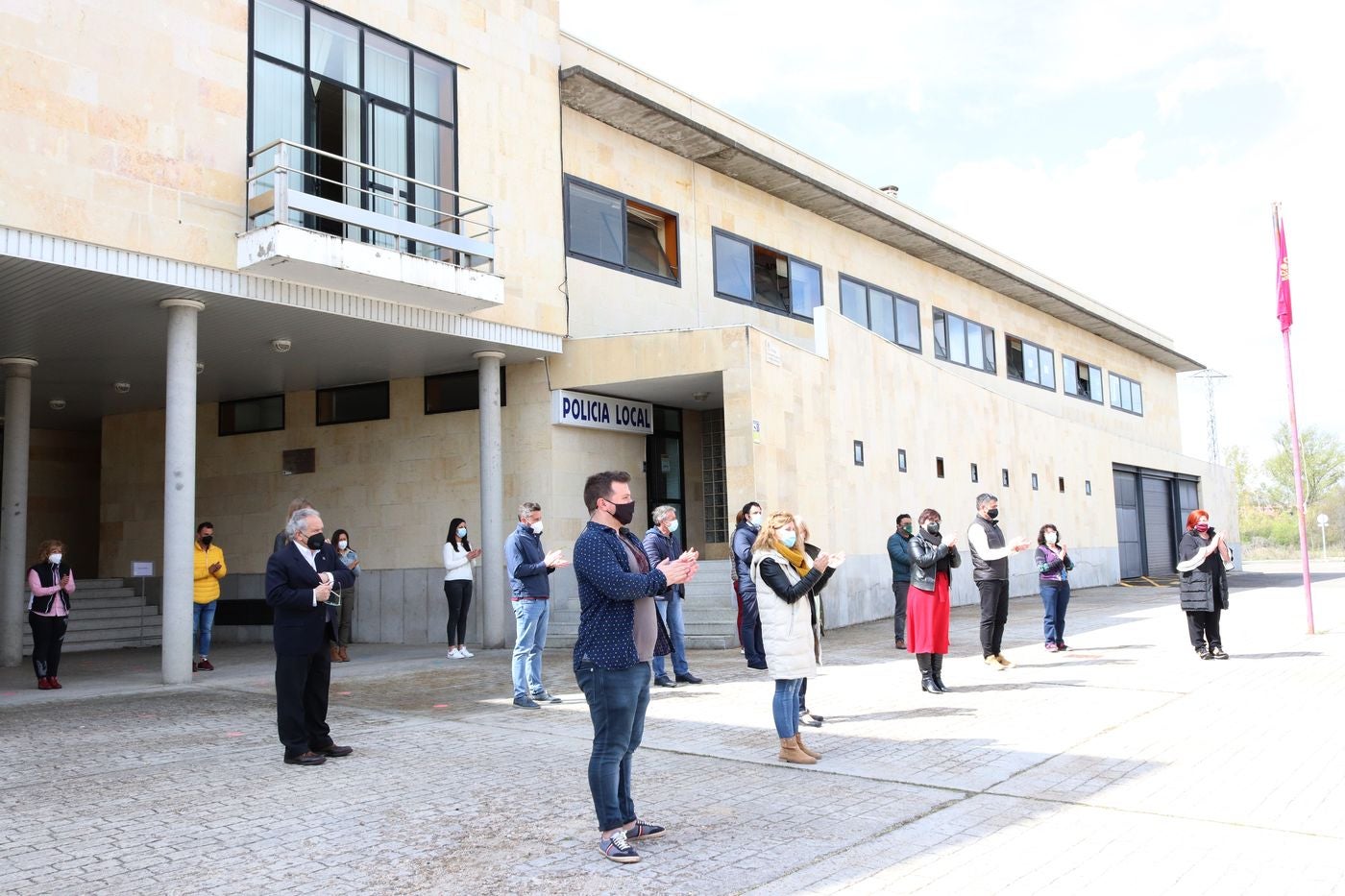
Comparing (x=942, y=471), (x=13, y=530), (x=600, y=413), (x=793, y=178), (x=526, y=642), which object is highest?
(x=793, y=178)

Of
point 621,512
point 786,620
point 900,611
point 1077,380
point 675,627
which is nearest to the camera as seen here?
point 621,512

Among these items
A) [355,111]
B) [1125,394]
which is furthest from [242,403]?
[1125,394]

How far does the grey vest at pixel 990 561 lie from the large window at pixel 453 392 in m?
8.89

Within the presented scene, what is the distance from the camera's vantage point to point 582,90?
16844 millimetres

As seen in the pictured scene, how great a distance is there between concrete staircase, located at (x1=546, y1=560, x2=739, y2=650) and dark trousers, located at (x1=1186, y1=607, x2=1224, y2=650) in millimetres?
5617

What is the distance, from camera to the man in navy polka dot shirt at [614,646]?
4.91 metres

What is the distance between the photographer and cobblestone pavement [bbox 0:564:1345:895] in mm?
4617

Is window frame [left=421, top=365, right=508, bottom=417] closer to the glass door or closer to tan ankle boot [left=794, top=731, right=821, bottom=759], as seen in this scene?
the glass door

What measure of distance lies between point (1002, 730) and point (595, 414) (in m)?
10.5

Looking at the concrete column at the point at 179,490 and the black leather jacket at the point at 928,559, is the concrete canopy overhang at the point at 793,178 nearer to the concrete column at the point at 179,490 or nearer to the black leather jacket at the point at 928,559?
the concrete column at the point at 179,490

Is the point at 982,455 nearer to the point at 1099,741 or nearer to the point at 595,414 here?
the point at 595,414

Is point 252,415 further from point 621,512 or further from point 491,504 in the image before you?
point 621,512

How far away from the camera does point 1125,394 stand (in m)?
38.5

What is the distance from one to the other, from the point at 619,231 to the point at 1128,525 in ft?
76.2
